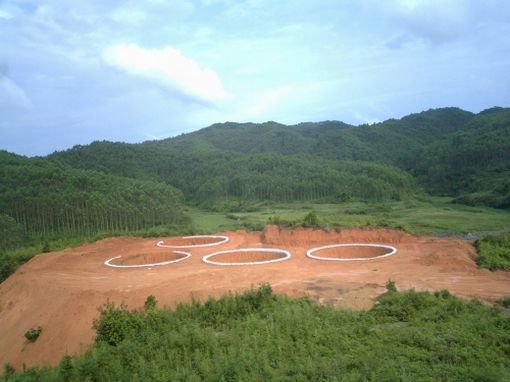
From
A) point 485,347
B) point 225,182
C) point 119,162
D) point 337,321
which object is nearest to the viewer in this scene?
point 485,347

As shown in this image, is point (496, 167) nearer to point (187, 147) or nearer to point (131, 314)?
point (131, 314)

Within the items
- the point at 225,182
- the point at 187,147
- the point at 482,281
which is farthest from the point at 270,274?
the point at 187,147

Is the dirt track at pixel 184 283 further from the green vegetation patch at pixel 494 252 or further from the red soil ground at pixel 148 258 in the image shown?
the green vegetation patch at pixel 494 252

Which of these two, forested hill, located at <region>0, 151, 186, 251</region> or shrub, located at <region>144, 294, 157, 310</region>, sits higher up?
forested hill, located at <region>0, 151, 186, 251</region>

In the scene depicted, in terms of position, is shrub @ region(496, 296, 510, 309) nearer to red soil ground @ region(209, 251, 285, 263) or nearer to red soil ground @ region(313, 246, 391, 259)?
red soil ground @ region(313, 246, 391, 259)

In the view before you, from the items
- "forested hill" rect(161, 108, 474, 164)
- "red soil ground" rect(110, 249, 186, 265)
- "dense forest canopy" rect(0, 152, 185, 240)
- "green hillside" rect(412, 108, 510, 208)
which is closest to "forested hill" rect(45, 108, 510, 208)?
"green hillside" rect(412, 108, 510, 208)

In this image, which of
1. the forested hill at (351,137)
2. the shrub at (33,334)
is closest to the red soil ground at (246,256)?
the shrub at (33,334)
